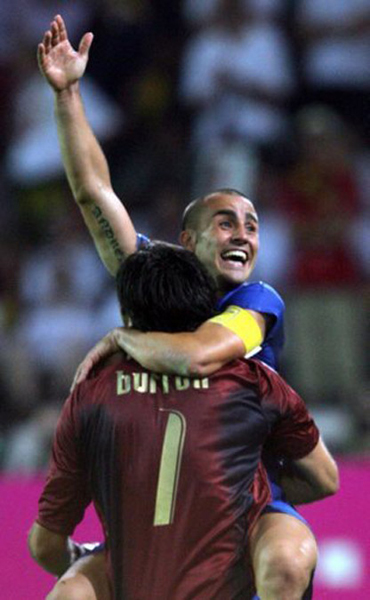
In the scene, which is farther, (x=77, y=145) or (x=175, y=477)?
(x=77, y=145)

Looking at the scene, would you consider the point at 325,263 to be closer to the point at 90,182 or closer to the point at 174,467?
the point at 90,182

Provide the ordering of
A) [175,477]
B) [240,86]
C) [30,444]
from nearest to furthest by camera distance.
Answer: [175,477] → [30,444] → [240,86]

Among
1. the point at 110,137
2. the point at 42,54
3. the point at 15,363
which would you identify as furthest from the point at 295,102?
the point at 42,54

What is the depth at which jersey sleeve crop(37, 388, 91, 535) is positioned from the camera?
3.76 metres

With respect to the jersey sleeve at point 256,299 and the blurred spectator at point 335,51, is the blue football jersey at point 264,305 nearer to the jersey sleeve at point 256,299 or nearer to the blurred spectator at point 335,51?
the jersey sleeve at point 256,299

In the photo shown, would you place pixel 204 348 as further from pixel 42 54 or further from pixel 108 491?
pixel 42 54

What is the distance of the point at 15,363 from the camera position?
7285 millimetres

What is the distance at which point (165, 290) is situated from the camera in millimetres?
3695

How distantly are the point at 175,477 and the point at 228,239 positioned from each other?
36.5 inches

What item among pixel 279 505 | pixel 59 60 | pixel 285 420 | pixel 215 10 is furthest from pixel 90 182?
pixel 215 10

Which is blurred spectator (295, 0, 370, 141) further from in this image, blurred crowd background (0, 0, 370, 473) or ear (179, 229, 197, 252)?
ear (179, 229, 197, 252)

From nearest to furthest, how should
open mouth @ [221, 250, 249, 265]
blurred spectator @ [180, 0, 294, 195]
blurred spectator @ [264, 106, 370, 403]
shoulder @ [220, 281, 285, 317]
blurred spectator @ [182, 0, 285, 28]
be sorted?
shoulder @ [220, 281, 285, 317] → open mouth @ [221, 250, 249, 265] → blurred spectator @ [264, 106, 370, 403] → blurred spectator @ [180, 0, 294, 195] → blurred spectator @ [182, 0, 285, 28]

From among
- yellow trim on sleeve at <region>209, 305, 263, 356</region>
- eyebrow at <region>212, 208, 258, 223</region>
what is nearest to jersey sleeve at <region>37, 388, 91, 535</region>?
yellow trim on sleeve at <region>209, 305, 263, 356</region>

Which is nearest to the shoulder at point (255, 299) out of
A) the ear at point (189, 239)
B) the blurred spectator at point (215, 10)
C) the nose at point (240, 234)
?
the nose at point (240, 234)
